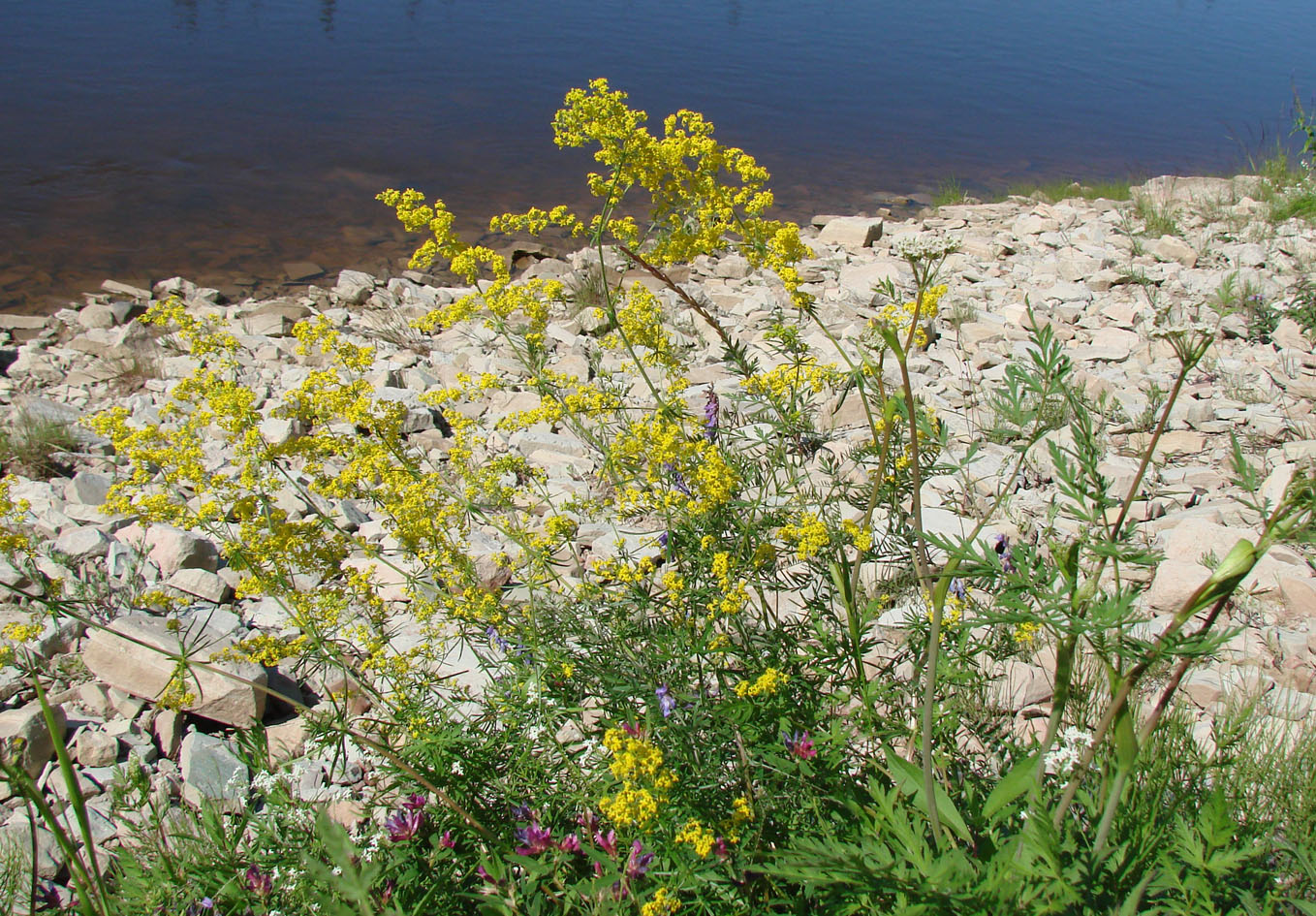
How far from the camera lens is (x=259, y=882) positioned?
2.23 m

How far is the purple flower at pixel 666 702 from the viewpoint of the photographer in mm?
2139

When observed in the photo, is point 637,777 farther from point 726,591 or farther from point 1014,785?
point 1014,785

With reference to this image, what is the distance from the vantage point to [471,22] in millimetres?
21688

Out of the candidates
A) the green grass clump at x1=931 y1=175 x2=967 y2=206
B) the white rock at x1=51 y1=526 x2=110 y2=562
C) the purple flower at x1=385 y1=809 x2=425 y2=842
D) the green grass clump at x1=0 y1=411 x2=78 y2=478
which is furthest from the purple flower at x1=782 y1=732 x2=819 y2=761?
the green grass clump at x1=931 y1=175 x2=967 y2=206

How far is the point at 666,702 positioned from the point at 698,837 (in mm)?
357

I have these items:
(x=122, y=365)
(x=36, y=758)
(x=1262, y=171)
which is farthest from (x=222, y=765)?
(x=1262, y=171)

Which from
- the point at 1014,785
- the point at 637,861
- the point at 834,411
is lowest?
the point at 637,861

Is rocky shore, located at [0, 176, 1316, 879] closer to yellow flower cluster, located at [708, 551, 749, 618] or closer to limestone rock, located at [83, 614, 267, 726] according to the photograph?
limestone rock, located at [83, 614, 267, 726]

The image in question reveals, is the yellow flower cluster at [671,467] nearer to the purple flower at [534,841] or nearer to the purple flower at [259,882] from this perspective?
the purple flower at [534,841]

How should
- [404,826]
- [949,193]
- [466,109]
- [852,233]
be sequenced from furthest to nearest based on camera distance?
[466,109] → [949,193] → [852,233] → [404,826]

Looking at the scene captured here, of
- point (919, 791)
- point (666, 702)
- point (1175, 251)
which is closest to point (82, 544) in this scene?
point (666, 702)

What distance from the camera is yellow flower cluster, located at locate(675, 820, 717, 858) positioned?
1.81 m

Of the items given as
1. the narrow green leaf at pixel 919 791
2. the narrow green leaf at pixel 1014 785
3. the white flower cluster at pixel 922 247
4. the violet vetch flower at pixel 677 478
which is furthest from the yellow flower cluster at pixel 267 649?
the white flower cluster at pixel 922 247

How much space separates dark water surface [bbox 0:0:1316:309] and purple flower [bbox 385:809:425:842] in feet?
28.0
